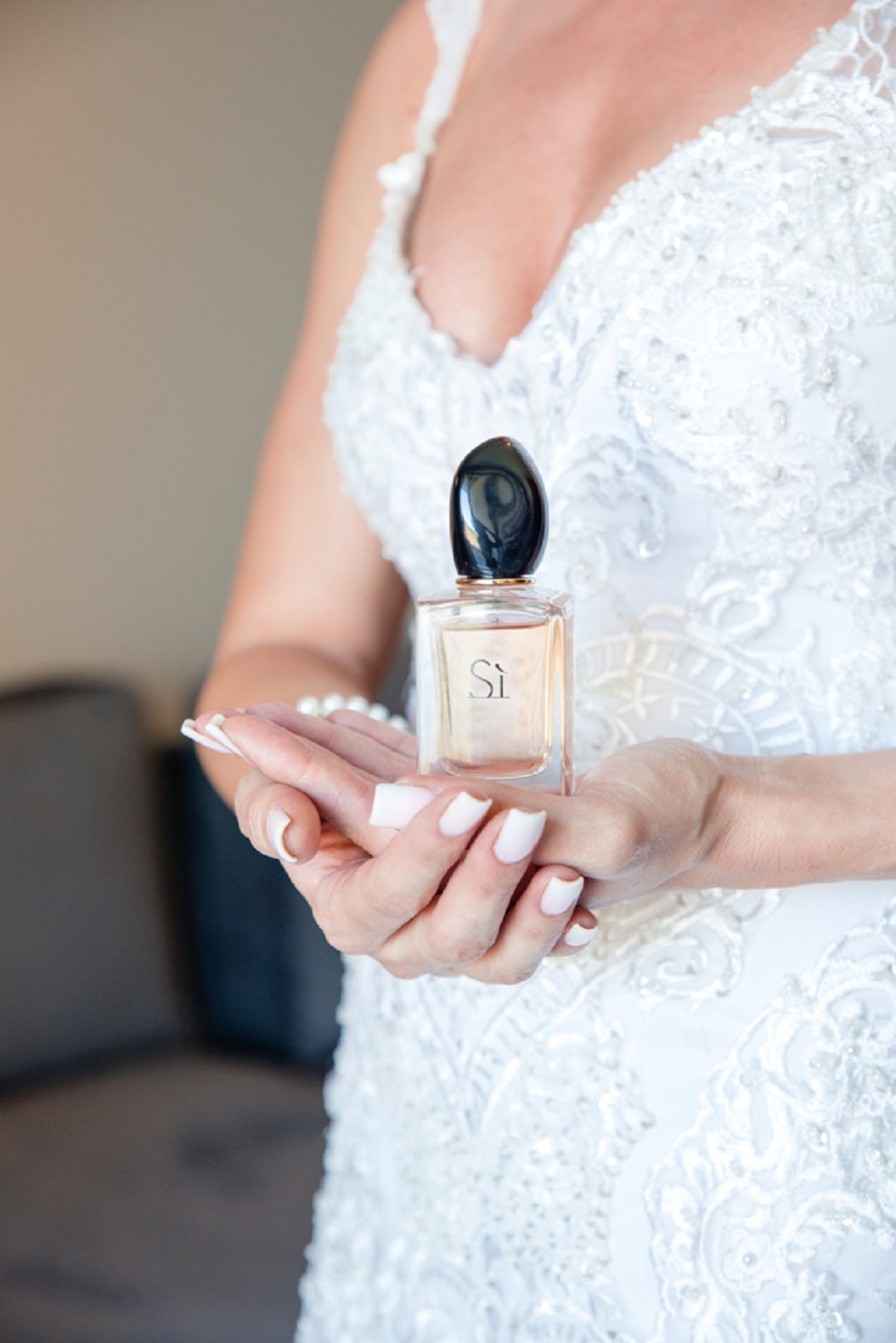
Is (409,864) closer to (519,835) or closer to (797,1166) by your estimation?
(519,835)

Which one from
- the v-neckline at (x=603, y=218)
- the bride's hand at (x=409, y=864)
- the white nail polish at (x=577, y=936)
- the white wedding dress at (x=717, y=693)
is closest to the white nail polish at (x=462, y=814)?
the bride's hand at (x=409, y=864)

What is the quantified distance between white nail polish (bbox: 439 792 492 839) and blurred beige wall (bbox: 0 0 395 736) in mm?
1905

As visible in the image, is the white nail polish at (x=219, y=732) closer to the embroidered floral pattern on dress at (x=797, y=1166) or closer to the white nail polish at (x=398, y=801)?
the white nail polish at (x=398, y=801)

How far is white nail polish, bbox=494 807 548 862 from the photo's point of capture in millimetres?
525

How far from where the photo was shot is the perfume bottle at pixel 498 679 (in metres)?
0.69

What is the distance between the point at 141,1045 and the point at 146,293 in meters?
1.34

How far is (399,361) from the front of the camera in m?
0.93

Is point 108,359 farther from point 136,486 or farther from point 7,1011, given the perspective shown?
point 7,1011

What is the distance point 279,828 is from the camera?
589 millimetres

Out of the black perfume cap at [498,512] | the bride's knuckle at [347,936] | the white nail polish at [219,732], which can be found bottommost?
the bride's knuckle at [347,936]

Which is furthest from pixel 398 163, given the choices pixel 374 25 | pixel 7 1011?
pixel 374 25

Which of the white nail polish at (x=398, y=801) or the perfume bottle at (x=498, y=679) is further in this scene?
the perfume bottle at (x=498, y=679)

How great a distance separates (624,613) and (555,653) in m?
0.15

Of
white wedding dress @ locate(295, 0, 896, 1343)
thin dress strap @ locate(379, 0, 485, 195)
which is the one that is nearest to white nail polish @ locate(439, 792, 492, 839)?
white wedding dress @ locate(295, 0, 896, 1343)
